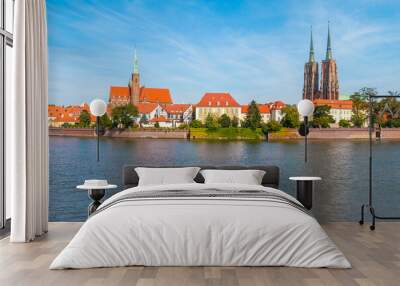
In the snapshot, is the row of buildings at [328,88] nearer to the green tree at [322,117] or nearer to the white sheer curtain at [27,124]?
the green tree at [322,117]

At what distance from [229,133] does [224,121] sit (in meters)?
0.21

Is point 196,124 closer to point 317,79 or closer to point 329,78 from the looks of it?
point 317,79

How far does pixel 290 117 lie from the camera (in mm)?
8125

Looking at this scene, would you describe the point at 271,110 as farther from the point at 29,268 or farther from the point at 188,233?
the point at 29,268

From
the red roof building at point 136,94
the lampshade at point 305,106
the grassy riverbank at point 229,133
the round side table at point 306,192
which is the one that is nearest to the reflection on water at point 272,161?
the grassy riverbank at point 229,133

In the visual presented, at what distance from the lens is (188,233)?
13.4 feet

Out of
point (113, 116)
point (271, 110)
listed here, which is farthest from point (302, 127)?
point (113, 116)

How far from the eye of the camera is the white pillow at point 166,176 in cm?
605

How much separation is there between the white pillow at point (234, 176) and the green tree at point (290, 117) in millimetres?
2019

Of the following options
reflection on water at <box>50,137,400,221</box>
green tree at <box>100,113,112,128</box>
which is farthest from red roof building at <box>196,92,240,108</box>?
green tree at <box>100,113,112,128</box>

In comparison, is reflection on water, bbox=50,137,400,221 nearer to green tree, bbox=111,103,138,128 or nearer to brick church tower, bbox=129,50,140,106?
green tree, bbox=111,103,138,128

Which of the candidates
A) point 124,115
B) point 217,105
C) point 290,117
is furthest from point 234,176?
point 124,115

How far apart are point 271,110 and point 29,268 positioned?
200 inches

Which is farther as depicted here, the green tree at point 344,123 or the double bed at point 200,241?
the green tree at point 344,123
